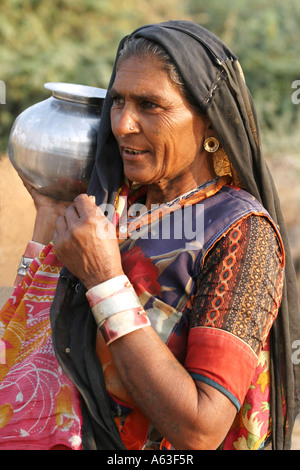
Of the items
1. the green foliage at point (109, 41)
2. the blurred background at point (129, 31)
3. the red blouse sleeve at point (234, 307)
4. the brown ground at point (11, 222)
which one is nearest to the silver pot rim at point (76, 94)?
the brown ground at point (11, 222)

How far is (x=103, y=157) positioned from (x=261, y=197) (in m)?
0.64

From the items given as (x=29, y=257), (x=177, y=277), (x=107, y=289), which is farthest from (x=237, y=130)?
(x=29, y=257)

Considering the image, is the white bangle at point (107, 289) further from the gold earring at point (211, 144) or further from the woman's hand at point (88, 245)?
the gold earring at point (211, 144)

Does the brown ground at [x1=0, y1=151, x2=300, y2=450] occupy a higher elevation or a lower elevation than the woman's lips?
lower

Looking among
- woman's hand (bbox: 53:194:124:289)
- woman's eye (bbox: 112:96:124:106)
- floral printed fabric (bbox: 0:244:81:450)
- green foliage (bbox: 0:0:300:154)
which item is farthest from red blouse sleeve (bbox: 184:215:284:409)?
green foliage (bbox: 0:0:300:154)

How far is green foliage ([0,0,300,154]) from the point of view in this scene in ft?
29.0

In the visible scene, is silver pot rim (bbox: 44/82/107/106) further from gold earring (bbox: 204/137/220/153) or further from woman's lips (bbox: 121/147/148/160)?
gold earring (bbox: 204/137/220/153)

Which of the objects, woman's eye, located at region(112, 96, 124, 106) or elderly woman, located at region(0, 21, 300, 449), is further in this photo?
woman's eye, located at region(112, 96, 124, 106)

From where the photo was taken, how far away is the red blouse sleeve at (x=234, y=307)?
75.8 inches

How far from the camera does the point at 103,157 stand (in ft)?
8.14

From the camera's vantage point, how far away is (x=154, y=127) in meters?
2.21

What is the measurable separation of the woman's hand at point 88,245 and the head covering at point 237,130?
0.23m

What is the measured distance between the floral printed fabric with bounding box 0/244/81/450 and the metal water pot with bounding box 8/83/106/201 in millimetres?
384
